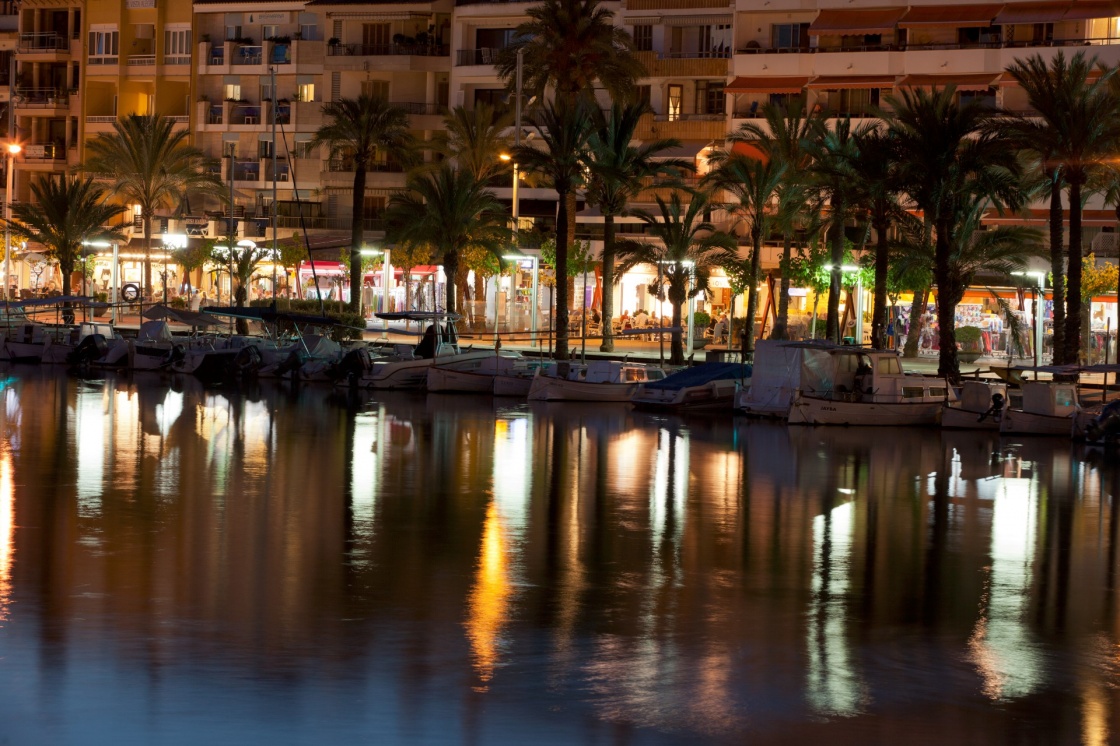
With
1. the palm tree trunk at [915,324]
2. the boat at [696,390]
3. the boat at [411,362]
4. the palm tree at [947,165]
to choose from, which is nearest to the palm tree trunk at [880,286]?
the palm tree at [947,165]

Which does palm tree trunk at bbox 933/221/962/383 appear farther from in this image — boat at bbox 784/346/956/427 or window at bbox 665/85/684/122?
window at bbox 665/85/684/122

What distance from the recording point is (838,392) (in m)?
41.2

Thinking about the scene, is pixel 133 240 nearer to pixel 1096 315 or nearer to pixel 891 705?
pixel 1096 315

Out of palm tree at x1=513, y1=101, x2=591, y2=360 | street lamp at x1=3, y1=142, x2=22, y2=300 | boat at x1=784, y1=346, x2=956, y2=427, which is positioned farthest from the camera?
street lamp at x1=3, y1=142, x2=22, y2=300

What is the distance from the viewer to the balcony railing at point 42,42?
9988cm

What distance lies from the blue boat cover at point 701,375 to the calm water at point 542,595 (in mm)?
11138

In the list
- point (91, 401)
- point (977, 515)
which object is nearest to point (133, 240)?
point (91, 401)

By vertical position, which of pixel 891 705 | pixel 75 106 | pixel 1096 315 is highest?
pixel 75 106

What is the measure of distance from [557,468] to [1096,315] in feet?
133

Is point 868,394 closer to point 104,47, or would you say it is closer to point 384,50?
point 384,50

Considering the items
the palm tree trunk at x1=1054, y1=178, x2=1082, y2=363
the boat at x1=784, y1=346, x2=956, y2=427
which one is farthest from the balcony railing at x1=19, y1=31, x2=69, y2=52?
the boat at x1=784, y1=346, x2=956, y2=427

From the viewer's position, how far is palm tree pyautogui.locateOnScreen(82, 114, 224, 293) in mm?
80500

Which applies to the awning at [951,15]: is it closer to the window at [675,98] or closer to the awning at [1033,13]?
the awning at [1033,13]

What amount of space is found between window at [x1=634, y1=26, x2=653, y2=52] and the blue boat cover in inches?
1642
